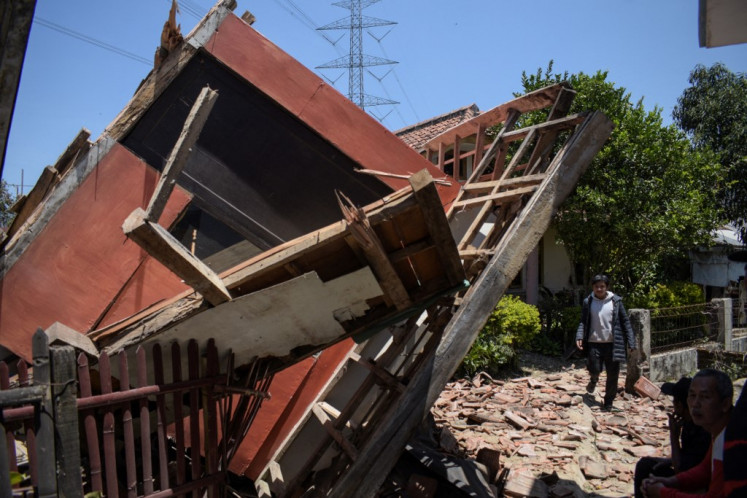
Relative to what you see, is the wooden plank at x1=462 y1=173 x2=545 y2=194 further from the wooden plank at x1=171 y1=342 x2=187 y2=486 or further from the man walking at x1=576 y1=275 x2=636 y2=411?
the wooden plank at x1=171 y1=342 x2=187 y2=486

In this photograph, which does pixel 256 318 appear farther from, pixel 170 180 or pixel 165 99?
pixel 165 99

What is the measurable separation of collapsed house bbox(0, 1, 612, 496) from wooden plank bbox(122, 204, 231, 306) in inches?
29.8

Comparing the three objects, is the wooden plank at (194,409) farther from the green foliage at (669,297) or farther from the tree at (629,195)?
the green foliage at (669,297)

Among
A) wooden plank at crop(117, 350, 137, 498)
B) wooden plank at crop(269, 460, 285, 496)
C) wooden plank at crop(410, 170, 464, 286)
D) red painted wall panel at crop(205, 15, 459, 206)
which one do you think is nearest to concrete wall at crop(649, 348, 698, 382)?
red painted wall panel at crop(205, 15, 459, 206)

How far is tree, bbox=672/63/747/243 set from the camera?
2041 centimetres

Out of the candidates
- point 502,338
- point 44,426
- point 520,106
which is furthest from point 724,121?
point 44,426

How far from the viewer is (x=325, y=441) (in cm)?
519

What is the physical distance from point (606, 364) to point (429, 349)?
455 cm

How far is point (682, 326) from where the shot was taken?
464 inches

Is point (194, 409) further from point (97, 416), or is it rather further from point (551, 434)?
point (551, 434)

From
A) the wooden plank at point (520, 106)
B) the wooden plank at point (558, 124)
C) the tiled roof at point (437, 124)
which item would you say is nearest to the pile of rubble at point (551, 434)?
the wooden plank at point (558, 124)

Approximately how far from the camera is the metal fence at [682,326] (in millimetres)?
11094

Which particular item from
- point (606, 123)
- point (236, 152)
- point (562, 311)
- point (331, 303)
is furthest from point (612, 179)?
point (331, 303)

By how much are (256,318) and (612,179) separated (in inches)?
442
